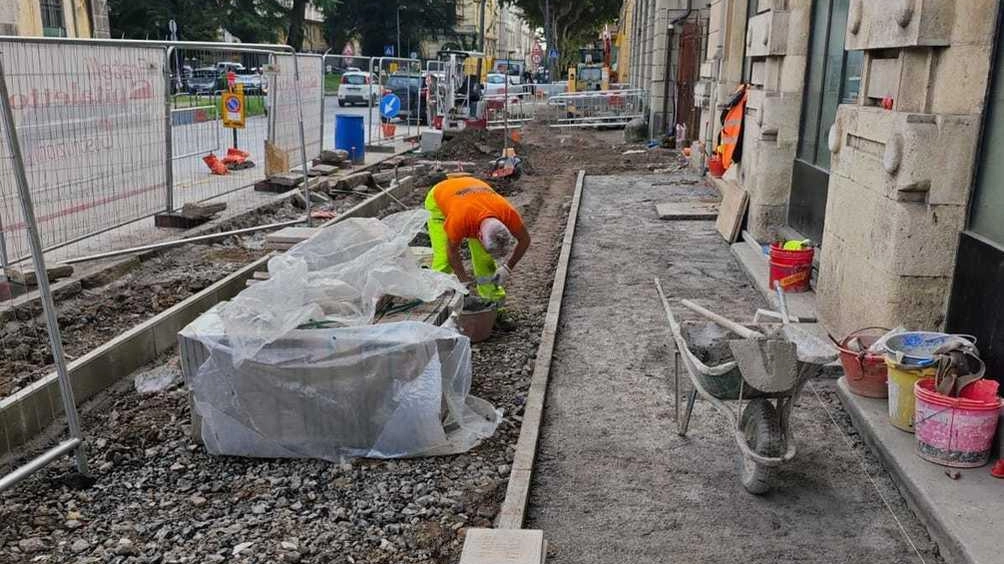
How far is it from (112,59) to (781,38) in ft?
22.2

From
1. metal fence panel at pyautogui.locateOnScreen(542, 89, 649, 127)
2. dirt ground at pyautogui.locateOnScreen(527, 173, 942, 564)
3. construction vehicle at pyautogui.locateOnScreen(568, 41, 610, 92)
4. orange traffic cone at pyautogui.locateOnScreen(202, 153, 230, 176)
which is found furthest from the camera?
construction vehicle at pyautogui.locateOnScreen(568, 41, 610, 92)

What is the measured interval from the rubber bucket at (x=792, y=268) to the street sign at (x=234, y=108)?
797 centimetres

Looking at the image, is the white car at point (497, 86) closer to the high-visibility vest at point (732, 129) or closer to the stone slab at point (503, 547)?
the high-visibility vest at point (732, 129)

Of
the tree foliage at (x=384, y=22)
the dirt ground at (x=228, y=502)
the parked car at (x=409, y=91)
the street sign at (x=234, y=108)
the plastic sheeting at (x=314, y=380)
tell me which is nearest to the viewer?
the dirt ground at (x=228, y=502)

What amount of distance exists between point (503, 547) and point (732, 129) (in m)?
8.58

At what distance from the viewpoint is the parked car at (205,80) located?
34.5 feet

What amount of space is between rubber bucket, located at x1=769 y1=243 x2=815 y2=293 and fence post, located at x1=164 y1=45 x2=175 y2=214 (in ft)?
21.4

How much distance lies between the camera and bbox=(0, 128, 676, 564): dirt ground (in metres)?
3.95

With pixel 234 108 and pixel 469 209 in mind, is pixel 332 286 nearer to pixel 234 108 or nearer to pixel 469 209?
pixel 469 209

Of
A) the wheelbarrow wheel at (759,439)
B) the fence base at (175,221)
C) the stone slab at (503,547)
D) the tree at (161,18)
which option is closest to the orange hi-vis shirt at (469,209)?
the wheelbarrow wheel at (759,439)

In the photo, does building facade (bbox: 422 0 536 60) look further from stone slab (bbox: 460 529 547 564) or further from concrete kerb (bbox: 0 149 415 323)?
stone slab (bbox: 460 529 547 564)

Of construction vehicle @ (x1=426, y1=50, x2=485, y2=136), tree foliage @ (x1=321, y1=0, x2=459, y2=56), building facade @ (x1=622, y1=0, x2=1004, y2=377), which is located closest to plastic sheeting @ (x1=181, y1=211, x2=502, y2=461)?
building facade @ (x1=622, y1=0, x2=1004, y2=377)

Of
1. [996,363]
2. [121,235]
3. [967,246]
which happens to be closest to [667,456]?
[996,363]

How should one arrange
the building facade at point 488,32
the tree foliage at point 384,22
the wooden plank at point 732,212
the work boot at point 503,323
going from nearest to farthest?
the work boot at point 503,323, the wooden plank at point 732,212, the tree foliage at point 384,22, the building facade at point 488,32
